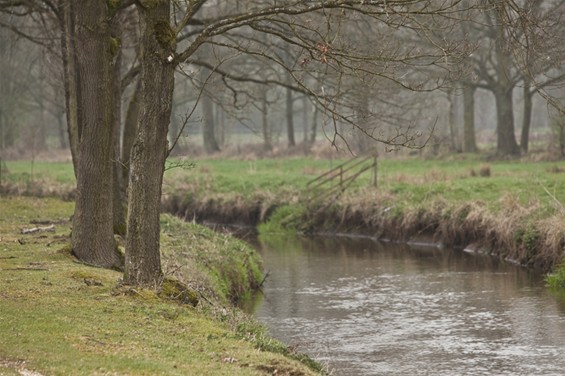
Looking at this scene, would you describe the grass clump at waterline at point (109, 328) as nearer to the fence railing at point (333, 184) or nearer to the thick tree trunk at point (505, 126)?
the fence railing at point (333, 184)

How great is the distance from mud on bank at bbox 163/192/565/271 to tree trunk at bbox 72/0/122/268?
11.0 meters

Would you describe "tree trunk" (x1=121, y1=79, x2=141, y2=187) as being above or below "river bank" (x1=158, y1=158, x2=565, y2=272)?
above

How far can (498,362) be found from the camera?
14.8 meters

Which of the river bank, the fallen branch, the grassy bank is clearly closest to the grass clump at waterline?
the fallen branch

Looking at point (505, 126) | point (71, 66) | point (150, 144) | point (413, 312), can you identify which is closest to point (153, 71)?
point (150, 144)

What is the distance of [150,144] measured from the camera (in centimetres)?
1378

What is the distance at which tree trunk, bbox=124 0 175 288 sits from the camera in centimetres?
1366

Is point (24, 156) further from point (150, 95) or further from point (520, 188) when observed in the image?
point (150, 95)

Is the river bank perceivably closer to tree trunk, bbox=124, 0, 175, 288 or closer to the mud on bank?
the mud on bank

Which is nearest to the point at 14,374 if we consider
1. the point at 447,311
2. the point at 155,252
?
the point at 155,252

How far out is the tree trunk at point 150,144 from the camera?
538 inches

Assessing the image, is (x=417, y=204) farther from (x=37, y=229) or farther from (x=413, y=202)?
(x=37, y=229)

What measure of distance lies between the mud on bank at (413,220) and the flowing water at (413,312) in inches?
29.4

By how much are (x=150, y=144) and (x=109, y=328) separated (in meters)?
3.04
